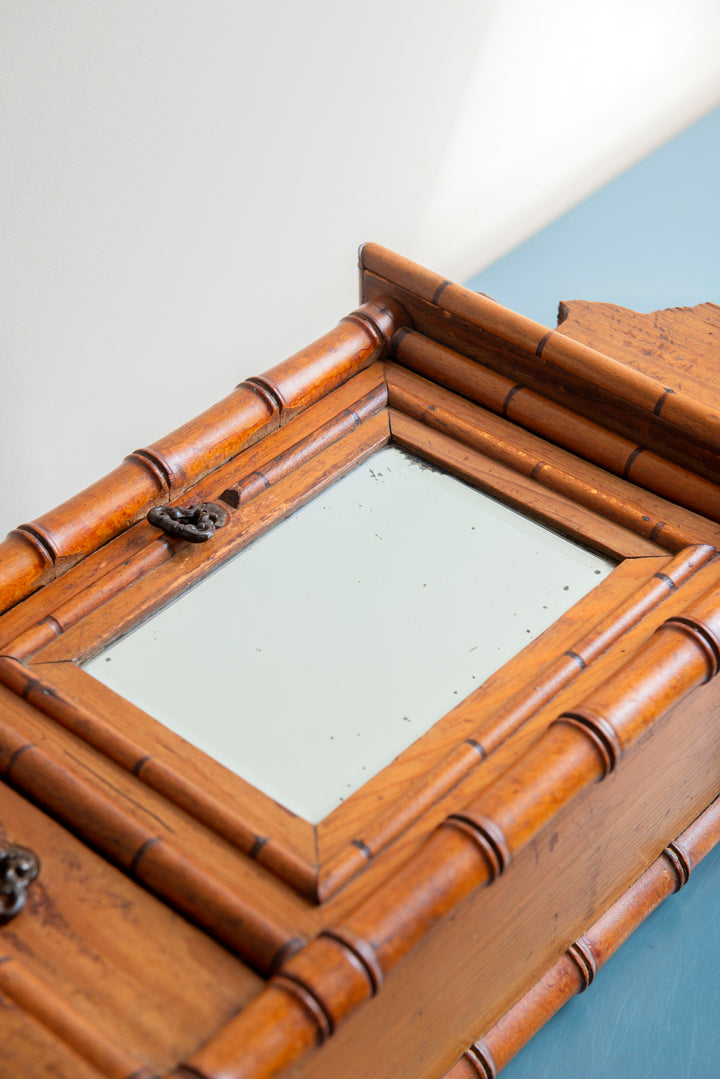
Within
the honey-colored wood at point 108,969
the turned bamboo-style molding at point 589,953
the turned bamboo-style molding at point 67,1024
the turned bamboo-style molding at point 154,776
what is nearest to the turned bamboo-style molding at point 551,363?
the turned bamboo-style molding at point 589,953

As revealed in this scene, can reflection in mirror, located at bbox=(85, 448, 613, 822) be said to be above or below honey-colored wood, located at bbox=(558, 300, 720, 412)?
below

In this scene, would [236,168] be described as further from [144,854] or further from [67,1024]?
[67,1024]

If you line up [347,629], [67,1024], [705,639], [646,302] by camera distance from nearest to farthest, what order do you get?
[67,1024] → [705,639] → [347,629] → [646,302]

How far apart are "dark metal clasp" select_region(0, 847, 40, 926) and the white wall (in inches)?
55.6

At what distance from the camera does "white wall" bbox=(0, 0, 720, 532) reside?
2609 mm

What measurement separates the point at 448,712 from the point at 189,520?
54 centimetres

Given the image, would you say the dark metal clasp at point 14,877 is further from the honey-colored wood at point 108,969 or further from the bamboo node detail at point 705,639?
the bamboo node detail at point 705,639

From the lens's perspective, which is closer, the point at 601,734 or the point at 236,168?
the point at 601,734

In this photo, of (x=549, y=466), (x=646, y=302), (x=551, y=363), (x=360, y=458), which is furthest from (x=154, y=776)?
(x=646, y=302)

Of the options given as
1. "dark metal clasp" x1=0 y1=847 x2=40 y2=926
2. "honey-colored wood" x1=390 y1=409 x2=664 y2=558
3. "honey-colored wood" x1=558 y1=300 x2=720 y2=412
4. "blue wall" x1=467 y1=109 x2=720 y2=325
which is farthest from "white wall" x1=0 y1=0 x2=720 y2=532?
"dark metal clasp" x1=0 y1=847 x2=40 y2=926

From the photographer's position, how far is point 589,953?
2.07 metres

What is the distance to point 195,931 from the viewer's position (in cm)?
157

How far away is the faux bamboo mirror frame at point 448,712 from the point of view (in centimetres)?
156

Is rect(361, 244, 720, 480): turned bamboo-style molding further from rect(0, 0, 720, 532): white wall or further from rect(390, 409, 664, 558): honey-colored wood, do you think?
rect(0, 0, 720, 532): white wall
